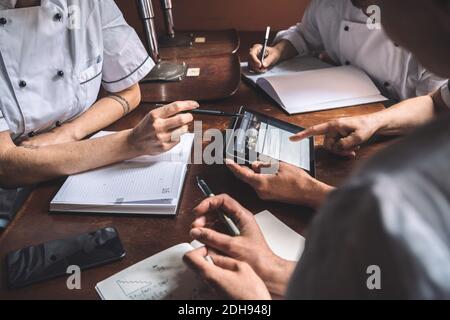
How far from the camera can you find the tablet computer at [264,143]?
3.19ft

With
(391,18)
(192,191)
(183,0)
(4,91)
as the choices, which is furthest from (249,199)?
(183,0)

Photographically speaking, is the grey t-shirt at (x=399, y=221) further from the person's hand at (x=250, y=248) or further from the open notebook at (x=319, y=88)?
the open notebook at (x=319, y=88)

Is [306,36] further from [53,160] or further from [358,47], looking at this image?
[53,160]

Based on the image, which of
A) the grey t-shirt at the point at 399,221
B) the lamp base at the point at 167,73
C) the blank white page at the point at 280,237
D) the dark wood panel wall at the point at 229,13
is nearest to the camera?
the grey t-shirt at the point at 399,221

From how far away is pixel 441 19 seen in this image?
0.37m

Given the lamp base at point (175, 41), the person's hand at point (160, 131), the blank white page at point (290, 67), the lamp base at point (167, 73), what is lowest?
the blank white page at point (290, 67)

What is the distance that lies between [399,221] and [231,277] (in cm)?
38

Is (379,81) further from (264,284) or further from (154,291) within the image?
(154,291)

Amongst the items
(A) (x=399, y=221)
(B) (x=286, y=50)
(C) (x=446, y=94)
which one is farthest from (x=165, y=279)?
(B) (x=286, y=50)

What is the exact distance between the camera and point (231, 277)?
2.11 ft

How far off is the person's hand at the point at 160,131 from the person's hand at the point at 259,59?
568mm

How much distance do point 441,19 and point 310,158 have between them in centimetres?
66

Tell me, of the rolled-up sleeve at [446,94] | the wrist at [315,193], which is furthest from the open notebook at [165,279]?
the rolled-up sleeve at [446,94]

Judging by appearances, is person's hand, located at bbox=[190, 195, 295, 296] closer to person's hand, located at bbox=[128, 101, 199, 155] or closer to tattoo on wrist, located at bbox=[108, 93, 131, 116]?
person's hand, located at bbox=[128, 101, 199, 155]
